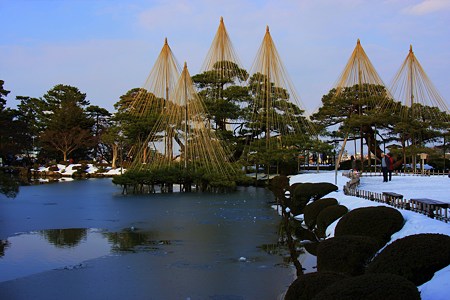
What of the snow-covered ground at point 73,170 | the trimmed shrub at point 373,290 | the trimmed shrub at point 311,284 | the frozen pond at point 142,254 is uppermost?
the snow-covered ground at point 73,170

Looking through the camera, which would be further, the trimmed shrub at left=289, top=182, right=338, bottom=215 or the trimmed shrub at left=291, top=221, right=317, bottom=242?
the trimmed shrub at left=289, top=182, right=338, bottom=215

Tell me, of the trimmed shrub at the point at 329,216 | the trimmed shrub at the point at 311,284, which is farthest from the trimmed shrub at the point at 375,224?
the trimmed shrub at the point at 311,284

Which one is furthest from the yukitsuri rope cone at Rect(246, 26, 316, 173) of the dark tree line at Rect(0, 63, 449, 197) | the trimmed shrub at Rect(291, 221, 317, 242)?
the trimmed shrub at Rect(291, 221, 317, 242)

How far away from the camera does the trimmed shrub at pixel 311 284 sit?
15.4ft

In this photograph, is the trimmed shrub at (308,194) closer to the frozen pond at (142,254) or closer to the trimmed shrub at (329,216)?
the frozen pond at (142,254)

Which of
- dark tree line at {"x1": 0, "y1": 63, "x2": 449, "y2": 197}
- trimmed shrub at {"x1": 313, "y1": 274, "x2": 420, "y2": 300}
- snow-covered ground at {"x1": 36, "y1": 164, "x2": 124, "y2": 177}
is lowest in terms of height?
trimmed shrub at {"x1": 313, "y1": 274, "x2": 420, "y2": 300}

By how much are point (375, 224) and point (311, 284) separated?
3310mm

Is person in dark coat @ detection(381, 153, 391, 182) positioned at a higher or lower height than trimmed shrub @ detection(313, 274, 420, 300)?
higher

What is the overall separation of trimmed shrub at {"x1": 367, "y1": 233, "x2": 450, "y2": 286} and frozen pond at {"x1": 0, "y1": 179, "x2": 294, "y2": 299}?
2.19 metres

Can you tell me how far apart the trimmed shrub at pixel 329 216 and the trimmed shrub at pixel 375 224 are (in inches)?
109

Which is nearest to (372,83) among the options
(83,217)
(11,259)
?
(83,217)

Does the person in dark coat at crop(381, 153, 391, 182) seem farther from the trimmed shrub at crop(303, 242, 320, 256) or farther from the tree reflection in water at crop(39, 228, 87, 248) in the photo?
the tree reflection in water at crop(39, 228, 87, 248)

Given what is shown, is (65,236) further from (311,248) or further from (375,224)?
(375,224)

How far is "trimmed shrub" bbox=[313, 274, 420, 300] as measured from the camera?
12.8 ft
